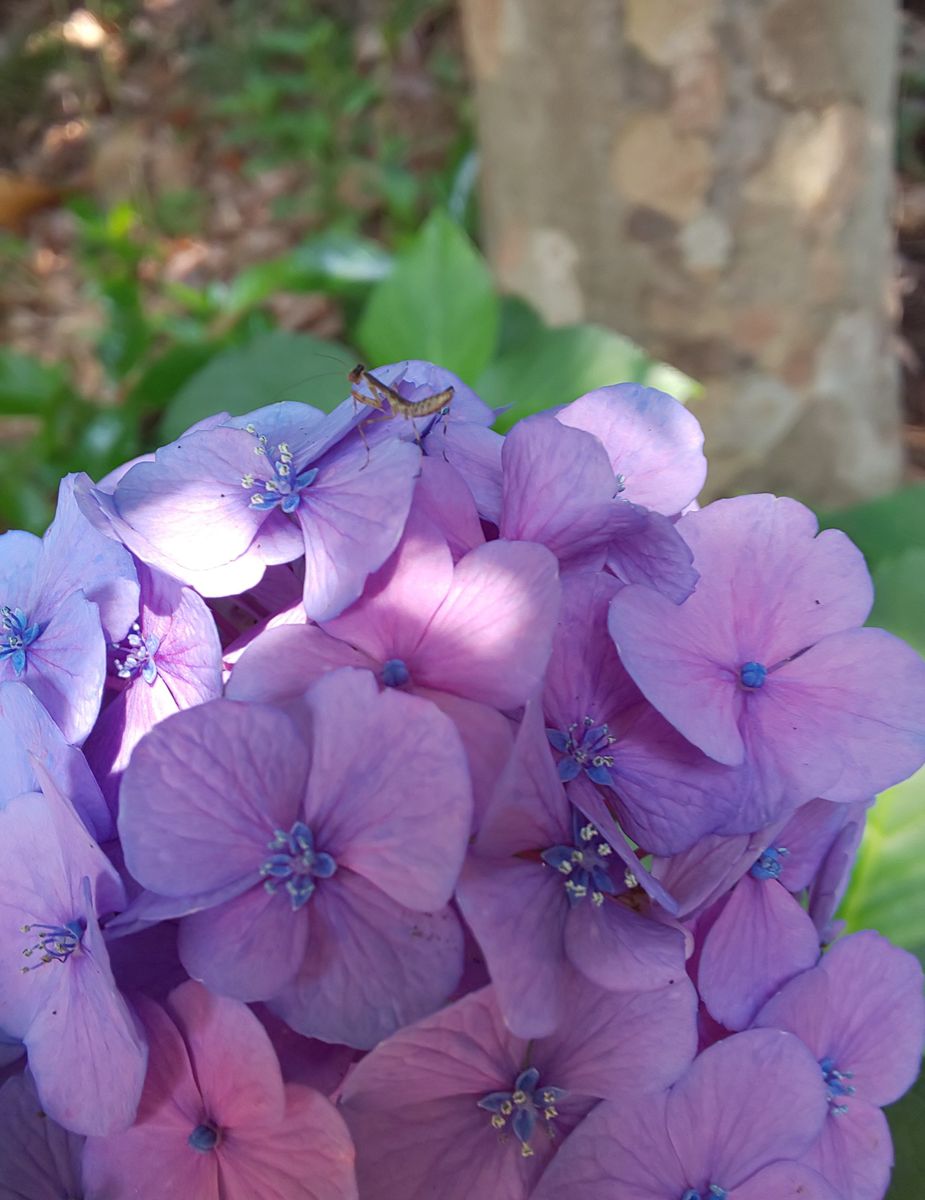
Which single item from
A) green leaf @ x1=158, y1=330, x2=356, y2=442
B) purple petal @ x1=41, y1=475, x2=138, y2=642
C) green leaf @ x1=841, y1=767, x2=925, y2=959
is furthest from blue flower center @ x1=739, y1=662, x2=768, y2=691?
green leaf @ x1=158, y1=330, x2=356, y2=442

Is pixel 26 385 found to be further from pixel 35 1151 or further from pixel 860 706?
pixel 860 706

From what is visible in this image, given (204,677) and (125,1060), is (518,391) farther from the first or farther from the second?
(125,1060)

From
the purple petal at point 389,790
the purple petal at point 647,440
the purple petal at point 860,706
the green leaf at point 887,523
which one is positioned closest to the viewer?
the purple petal at point 389,790

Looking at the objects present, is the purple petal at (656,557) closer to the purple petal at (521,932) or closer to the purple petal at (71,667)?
the purple petal at (521,932)

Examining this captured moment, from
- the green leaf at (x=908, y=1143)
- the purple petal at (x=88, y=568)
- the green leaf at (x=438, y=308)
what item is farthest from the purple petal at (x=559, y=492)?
the green leaf at (x=438, y=308)

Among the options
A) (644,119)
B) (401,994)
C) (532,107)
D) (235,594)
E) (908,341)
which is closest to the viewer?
(401,994)

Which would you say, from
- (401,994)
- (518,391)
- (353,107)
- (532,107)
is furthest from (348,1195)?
(353,107)
